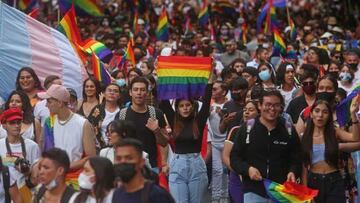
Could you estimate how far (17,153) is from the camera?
10.2m

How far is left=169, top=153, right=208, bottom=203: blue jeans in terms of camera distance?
11.0 metres

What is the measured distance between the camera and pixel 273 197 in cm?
995

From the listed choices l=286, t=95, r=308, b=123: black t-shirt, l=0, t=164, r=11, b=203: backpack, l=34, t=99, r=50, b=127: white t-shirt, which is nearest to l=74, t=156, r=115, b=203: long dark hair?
l=0, t=164, r=11, b=203: backpack

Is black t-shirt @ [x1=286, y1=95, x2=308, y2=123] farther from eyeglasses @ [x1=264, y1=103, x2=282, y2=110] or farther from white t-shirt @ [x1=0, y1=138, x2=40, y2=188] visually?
white t-shirt @ [x1=0, y1=138, x2=40, y2=188]

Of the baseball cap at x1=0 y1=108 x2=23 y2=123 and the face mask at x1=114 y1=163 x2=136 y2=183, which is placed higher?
the baseball cap at x1=0 y1=108 x2=23 y2=123

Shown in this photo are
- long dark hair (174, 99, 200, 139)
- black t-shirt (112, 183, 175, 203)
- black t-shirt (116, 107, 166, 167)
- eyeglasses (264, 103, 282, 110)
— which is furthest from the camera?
long dark hair (174, 99, 200, 139)

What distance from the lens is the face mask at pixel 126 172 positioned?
771cm

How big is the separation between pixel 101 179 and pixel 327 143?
293 cm

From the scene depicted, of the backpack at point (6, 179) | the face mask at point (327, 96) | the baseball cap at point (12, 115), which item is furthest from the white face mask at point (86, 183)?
the face mask at point (327, 96)

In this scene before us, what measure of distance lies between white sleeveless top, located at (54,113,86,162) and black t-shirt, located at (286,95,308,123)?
2.67 m

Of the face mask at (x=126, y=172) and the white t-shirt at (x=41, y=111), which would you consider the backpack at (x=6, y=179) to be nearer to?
the face mask at (x=126, y=172)

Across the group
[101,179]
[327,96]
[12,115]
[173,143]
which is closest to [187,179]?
[173,143]

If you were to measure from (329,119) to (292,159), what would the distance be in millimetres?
511

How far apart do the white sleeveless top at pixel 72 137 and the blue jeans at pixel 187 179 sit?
114 centimetres
